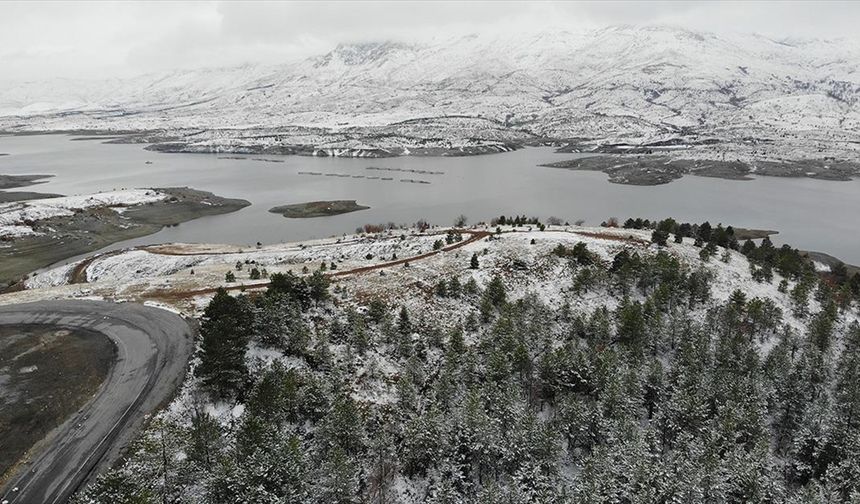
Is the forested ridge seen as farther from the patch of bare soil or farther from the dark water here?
the dark water

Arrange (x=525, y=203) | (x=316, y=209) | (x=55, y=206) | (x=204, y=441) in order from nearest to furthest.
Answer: (x=204, y=441)
(x=55, y=206)
(x=316, y=209)
(x=525, y=203)

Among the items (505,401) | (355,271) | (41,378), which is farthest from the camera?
(355,271)

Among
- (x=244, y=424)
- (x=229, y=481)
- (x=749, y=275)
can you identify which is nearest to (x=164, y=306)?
(x=244, y=424)

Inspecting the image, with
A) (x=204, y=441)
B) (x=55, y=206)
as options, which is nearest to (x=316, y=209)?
(x=55, y=206)

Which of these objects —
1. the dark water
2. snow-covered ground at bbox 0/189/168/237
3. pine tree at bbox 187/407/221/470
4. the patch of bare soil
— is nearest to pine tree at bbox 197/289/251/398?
pine tree at bbox 187/407/221/470

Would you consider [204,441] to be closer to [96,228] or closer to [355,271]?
[355,271]

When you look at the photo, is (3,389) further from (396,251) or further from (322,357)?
(396,251)
